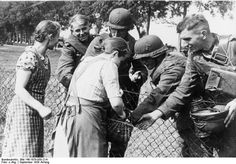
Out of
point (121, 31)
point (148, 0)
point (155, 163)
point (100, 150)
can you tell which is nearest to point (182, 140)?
point (155, 163)

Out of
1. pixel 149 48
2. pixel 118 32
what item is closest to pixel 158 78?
pixel 149 48

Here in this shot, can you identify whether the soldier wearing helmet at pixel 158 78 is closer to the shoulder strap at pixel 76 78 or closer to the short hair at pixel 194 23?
the short hair at pixel 194 23

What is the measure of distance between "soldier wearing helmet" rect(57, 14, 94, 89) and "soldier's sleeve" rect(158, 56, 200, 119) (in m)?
1.53

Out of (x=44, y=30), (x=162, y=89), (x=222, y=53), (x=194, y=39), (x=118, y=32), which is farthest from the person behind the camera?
(x=118, y=32)

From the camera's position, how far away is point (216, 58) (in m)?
3.36

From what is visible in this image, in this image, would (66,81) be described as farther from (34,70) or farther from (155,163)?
(155,163)

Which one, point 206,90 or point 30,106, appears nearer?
point 206,90

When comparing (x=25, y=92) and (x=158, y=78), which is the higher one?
(x=158, y=78)

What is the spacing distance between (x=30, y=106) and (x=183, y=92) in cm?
153

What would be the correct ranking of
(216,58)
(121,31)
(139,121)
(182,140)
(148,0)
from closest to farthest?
(216,58)
(139,121)
(182,140)
(121,31)
(148,0)

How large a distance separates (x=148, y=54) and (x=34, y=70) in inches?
46.4

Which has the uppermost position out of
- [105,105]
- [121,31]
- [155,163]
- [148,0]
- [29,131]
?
[148,0]

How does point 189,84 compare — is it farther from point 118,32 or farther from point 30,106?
point 30,106

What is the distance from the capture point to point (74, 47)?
460 centimetres
